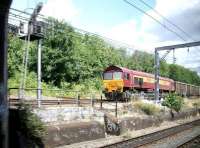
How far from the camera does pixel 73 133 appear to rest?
19.0 meters

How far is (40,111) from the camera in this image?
1845 centimetres

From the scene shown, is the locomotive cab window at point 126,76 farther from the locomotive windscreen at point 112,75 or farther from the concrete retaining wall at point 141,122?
the concrete retaining wall at point 141,122

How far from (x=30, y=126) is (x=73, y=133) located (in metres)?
3.66

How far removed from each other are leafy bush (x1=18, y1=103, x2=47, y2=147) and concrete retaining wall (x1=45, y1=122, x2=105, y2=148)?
3.48 feet

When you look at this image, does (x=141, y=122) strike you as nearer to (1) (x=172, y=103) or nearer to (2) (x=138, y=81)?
(1) (x=172, y=103)

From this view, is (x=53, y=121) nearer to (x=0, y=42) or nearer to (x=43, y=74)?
(x=0, y=42)

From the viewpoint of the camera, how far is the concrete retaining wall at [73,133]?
17.5m

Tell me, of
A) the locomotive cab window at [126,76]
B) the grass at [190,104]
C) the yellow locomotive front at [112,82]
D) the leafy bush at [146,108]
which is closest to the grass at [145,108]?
the leafy bush at [146,108]

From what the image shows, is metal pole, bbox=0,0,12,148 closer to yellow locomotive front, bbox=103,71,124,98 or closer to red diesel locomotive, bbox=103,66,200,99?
red diesel locomotive, bbox=103,66,200,99

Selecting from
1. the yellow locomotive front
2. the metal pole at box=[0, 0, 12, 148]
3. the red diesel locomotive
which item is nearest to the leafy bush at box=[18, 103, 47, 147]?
the metal pole at box=[0, 0, 12, 148]

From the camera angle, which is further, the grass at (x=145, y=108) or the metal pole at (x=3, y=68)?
the grass at (x=145, y=108)

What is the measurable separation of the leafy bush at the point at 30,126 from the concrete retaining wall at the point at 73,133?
3.48ft

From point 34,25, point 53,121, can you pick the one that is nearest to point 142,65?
point 34,25

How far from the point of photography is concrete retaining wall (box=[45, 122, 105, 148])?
17453 mm
